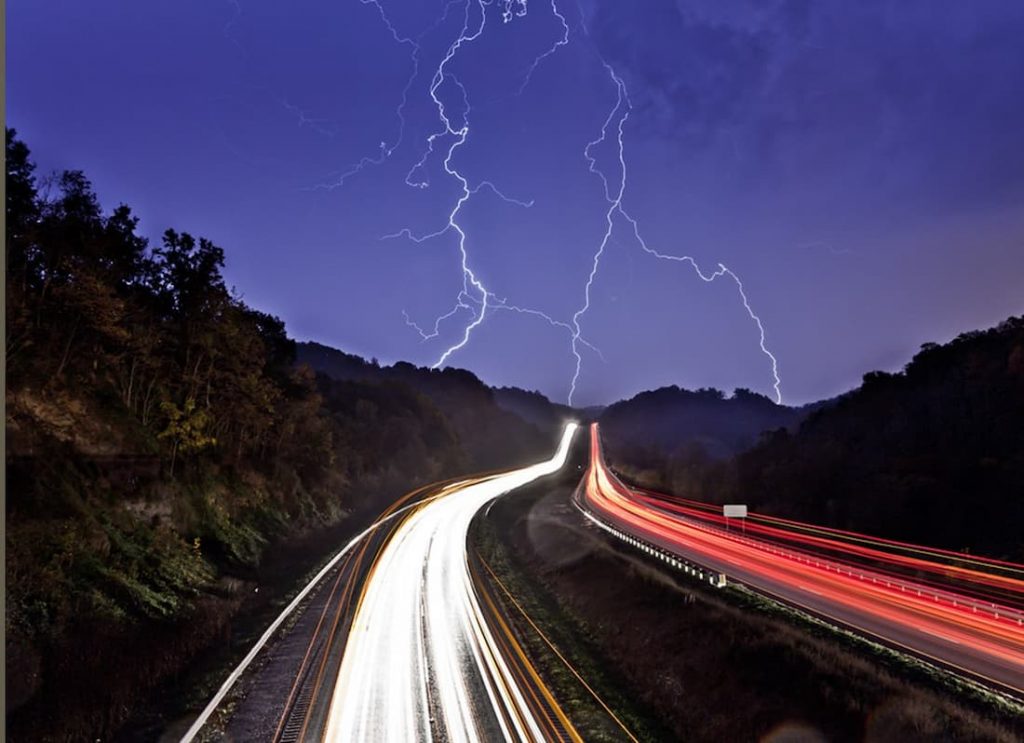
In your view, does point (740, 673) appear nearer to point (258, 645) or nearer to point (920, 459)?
point (258, 645)

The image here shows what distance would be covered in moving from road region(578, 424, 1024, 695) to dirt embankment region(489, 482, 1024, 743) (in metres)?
2.68

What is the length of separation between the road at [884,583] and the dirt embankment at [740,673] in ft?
8.79

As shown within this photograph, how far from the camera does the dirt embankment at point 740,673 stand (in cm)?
1614

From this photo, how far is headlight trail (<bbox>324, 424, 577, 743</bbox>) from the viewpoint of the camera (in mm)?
17734

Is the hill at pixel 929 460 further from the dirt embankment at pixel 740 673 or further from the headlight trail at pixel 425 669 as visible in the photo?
the headlight trail at pixel 425 669

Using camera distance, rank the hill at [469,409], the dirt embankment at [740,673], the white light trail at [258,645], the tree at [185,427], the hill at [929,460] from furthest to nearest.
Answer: the hill at [469,409], the hill at [929,460], the tree at [185,427], the white light trail at [258,645], the dirt embankment at [740,673]

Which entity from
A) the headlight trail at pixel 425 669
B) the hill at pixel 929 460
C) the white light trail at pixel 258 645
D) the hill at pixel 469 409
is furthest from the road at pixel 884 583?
the hill at pixel 469 409

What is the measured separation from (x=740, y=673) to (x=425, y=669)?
10718 millimetres

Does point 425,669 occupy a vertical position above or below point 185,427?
below

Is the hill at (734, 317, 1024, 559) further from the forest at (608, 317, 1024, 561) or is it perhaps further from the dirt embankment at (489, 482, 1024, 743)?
the dirt embankment at (489, 482, 1024, 743)

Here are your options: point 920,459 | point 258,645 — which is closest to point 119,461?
point 258,645

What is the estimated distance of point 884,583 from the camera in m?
28.2

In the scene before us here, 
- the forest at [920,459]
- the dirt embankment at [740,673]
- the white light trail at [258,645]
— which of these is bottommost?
the dirt embankment at [740,673]

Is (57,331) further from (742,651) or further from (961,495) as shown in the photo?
(961,495)
